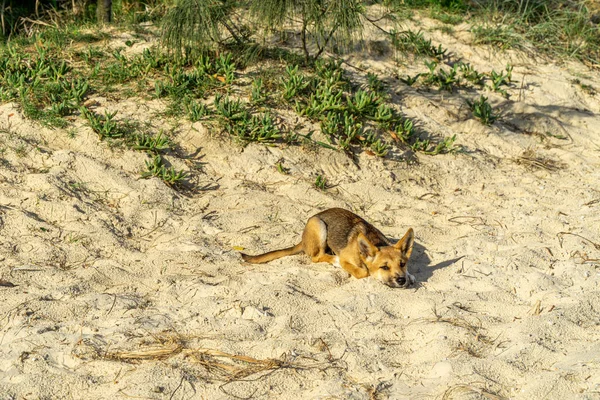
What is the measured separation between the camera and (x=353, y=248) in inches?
246

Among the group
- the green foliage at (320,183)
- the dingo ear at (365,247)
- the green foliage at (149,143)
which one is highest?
the green foliage at (149,143)

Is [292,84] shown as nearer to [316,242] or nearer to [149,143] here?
[149,143]

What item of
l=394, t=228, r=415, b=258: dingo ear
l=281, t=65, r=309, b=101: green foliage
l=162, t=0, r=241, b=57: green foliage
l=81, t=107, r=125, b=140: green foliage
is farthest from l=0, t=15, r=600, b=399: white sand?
l=162, t=0, r=241, b=57: green foliage

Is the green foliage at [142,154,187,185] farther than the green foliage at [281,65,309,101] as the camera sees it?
No

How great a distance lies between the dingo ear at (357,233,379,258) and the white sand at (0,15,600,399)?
0.31m

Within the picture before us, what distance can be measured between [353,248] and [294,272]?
58cm

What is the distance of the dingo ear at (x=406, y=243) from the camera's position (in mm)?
6070

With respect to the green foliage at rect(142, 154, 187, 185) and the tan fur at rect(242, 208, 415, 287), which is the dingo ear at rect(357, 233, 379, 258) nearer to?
the tan fur at rect(242, 208, 415, 287)

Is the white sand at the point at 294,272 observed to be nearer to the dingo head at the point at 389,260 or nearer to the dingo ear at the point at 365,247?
the dingo head at the point at 389,260

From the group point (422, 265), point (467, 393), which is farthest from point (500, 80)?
point (467, 393)

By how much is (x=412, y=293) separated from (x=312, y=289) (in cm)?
78

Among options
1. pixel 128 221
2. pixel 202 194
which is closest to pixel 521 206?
pixel 202 194

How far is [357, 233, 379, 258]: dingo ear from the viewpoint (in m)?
6.07

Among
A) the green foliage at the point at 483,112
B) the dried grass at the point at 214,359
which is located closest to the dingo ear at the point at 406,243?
the dried grass at the point at 214,359
